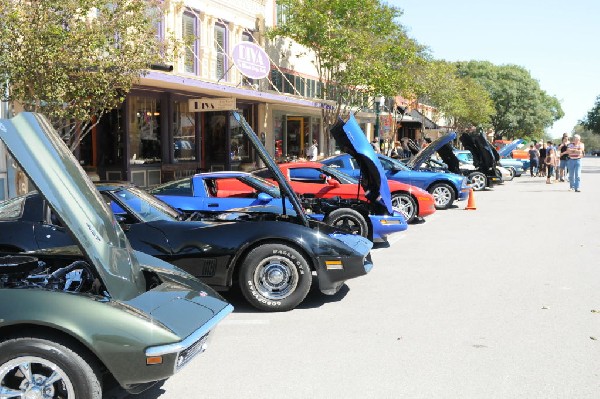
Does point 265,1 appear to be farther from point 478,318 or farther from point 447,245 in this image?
point 478,318

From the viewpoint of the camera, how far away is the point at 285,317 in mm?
6098

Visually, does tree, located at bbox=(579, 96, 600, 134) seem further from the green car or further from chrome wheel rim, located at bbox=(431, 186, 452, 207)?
the green car

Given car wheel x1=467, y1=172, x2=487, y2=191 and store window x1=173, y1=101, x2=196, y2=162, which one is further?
car wheel x1=467, y1=172, x2=487, y2=191

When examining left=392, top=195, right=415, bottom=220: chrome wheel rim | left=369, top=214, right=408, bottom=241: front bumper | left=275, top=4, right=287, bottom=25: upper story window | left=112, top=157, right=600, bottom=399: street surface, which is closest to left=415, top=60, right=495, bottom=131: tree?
left=275, top=4, right=287, bottom=25: upper story window

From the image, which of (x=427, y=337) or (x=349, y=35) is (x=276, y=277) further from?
(x=349, y=35)

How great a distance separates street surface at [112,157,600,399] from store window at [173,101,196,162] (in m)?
12.9

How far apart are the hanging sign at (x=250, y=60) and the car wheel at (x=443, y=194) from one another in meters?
7.04

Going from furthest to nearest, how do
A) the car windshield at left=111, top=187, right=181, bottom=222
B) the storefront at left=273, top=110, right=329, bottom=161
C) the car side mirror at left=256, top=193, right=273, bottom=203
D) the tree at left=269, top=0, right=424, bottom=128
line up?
the storefront at left=273, top=110, right=329, bottom=161 < the tree at left=269, top=0, right=424, bottom=128 < the car side mirror at left=256, top=193, right=273, bottom=203 < the car windshield at left=111, top=187, right=181, bottom=222

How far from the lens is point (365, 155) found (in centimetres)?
973

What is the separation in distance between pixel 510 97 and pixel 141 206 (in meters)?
79.2

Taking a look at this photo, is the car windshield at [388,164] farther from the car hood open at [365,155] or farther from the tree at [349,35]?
the tree at [349,35]

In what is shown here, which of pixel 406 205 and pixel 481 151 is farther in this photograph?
pixel 481 151

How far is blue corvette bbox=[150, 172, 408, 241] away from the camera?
32.0ft

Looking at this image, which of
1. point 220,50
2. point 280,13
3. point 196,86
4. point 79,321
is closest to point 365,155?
point 79,321
